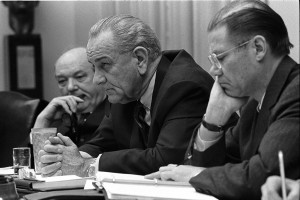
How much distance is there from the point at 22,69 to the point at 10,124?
1537 mm

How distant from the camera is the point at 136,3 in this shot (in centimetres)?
460

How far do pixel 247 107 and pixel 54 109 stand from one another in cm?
187

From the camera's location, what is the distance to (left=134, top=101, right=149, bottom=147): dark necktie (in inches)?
113

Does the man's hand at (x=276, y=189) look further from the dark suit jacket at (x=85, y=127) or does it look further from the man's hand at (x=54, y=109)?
the man's hand at (x=54, y=109)

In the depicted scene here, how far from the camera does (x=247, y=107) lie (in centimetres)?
225

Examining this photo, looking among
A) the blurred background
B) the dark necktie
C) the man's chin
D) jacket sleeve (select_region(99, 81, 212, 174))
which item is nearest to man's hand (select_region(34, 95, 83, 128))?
the man's chin

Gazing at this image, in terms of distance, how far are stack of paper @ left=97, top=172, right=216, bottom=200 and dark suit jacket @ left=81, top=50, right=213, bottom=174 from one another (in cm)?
53

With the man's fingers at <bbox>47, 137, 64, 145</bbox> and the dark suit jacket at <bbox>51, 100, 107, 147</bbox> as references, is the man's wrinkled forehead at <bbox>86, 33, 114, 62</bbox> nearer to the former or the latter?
the man's fingers at <bbox>47, 137, 64, 145</bbox>

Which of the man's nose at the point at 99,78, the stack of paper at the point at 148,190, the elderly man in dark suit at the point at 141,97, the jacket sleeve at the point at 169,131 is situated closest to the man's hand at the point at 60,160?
the elderly man in dark suit at the point at 141,97

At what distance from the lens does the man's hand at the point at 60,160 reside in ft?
8.63

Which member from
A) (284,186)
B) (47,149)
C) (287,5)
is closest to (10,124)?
(47,149)

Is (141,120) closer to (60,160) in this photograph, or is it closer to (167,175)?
(60,160)

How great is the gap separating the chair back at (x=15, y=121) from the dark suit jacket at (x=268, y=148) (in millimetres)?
2165

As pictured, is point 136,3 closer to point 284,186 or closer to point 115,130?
point 115,130
